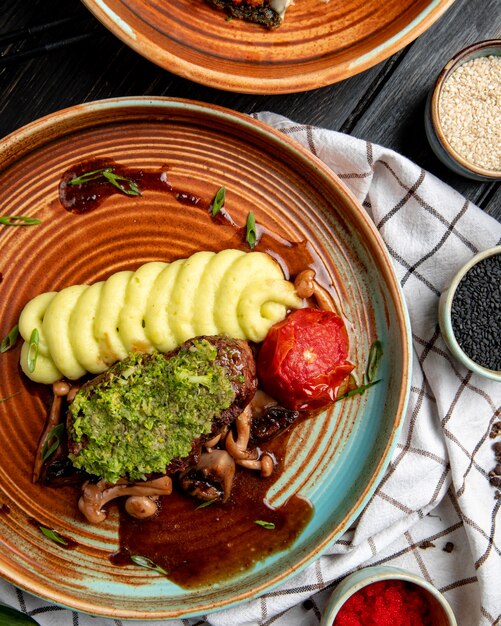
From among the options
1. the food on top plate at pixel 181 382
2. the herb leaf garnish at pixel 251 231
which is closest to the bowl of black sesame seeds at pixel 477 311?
the food on top plate at pixel 181 382

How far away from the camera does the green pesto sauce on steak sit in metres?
3.66

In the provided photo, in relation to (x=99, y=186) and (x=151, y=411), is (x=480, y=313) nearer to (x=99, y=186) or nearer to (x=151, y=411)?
(x=151, y=411)

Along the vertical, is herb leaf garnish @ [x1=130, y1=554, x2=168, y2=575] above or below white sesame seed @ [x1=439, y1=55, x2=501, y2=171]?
below

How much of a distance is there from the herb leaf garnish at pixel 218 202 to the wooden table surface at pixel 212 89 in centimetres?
72

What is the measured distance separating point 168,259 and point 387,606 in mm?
2679

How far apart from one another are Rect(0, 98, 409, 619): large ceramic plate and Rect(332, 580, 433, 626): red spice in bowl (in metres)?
0.61

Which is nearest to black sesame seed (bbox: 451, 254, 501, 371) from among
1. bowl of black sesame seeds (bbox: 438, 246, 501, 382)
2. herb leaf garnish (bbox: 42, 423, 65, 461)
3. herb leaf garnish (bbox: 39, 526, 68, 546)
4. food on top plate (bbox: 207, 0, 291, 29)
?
bowl of black sesame seeds (bbox: 438, 246, 501, 382)

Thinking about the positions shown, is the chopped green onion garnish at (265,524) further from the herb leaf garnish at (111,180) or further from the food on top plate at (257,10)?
the food on top plate at (257,10)

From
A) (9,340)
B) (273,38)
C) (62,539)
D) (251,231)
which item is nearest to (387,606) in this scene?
(62,539)

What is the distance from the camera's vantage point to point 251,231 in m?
4.26

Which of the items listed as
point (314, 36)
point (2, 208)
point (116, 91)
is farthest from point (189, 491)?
point (314, 36)

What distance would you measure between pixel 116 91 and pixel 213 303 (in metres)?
1.65

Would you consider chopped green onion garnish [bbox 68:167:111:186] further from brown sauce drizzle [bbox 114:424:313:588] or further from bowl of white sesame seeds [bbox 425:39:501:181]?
bowl of white sesame seeds [bbox 425:39:501:181]

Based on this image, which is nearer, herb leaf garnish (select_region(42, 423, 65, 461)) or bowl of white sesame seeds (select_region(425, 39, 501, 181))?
herb leaf garnish (select_region(42, 423, 65, 461))
